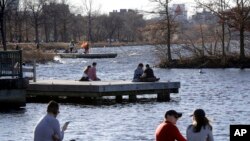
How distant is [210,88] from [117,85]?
1425 centimetres

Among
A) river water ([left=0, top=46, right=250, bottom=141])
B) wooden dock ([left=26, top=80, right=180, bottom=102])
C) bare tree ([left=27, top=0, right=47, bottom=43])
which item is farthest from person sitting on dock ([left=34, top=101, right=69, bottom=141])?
bare tree ([left=27, top=0, right=47, bottom=43])

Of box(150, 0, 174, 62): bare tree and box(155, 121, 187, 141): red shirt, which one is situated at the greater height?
box(150, 0, 174, 62): bare tree

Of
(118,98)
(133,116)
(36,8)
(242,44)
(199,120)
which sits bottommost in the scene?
(133,116)

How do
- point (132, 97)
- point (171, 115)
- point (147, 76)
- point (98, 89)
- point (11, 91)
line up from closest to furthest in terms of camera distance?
point (171, 115), point (11, 91), point (98, 89), point (132, 97), point (147, 76)

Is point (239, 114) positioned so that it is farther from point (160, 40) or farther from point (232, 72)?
point (160, 40)

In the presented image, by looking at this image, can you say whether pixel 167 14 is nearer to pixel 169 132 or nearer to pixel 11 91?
pixel 11 91

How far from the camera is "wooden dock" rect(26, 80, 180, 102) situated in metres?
37.1

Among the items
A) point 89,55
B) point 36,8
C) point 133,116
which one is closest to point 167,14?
point 89,55

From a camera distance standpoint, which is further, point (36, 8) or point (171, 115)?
point (36, 8)

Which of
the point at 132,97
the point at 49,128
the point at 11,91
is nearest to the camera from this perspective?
the point at 49,128

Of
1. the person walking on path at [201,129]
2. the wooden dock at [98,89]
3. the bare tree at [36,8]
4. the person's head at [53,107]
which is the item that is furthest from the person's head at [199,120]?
the bare tree at [36,8]

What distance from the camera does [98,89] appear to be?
36.6m

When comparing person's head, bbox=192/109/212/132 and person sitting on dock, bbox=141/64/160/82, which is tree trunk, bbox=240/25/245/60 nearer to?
person sitting on dock, bbox=141/64/160/82

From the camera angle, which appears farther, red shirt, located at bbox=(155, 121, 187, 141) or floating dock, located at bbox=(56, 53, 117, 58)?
floating dock, located at bbox=(56, 53, 117, 58)
